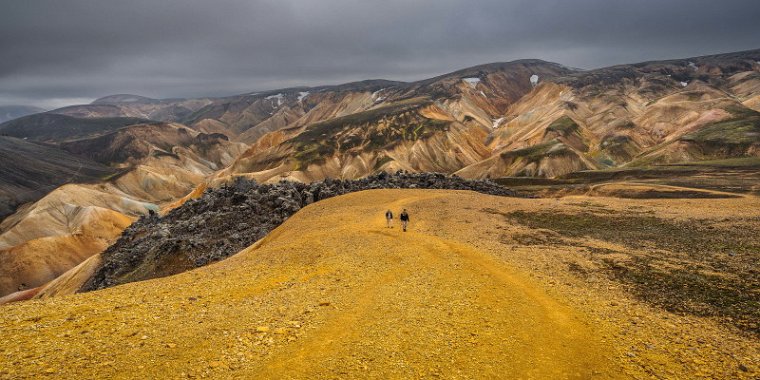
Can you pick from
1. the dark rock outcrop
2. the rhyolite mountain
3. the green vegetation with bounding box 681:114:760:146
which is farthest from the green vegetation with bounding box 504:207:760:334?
the green vegetation with bounding box 681:114:760:146

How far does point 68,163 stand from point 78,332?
184 m

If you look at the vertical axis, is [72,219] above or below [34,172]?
below

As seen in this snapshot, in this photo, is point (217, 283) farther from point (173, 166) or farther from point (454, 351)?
point (173, 166)

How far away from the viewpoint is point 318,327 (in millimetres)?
12016

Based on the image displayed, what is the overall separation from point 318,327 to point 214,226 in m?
29.9

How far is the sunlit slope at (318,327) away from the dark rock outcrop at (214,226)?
16657 millimetres

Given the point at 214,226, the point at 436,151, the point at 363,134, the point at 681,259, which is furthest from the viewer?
the point at 363,134

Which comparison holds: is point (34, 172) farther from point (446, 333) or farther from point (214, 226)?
point (446, 333)

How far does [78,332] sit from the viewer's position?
10.7 meters

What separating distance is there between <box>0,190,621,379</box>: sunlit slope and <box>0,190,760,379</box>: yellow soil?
4 cm

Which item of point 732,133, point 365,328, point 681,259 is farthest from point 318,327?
point 732,133

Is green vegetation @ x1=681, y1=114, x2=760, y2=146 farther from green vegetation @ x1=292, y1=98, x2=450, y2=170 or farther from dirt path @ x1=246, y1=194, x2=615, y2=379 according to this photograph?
dirt path @ x1=246, y1=194, x2=615, y2=379

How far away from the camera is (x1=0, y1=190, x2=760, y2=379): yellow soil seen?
9898 mm

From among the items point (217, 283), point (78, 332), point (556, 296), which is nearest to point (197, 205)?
point (217, 283)
